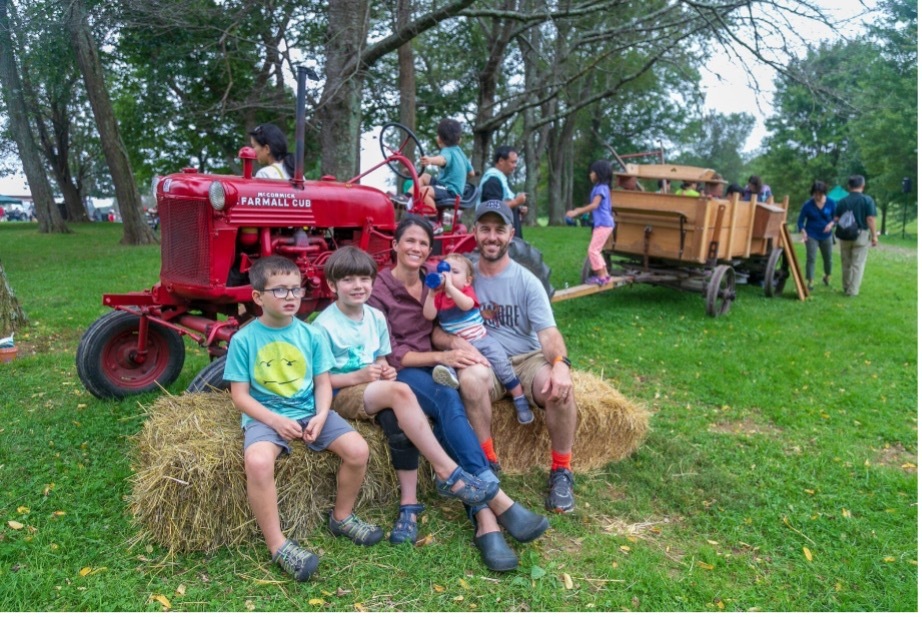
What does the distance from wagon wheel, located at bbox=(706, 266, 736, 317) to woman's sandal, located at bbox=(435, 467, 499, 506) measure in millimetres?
5755

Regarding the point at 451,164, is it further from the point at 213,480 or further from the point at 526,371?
the point at 213,480

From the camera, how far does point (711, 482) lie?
3895 mm

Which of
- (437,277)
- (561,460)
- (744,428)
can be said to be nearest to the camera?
(437,277)

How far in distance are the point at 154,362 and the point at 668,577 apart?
3.50 m

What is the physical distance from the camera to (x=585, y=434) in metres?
4.04

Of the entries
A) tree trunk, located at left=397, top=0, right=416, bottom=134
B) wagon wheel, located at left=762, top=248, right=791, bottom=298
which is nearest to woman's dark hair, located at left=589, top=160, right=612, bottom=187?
wagon wheel, located at left=762, top=248, right=791, bottom=298

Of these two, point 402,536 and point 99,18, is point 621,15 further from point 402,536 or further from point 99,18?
point 402,536

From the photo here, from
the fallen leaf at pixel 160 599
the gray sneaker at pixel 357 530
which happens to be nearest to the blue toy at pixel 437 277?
the gray sneaker at pixel 357 530

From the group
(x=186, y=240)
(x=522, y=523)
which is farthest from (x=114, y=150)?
(x=522, y=523)

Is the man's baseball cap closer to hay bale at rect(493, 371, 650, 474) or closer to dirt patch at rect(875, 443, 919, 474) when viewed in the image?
hay bale at rect(493, 371, 650, 474)

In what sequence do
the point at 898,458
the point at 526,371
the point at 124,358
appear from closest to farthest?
the point at 526,371 → the point at 898,458 → the point at 124,358

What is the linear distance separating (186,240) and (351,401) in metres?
1.65

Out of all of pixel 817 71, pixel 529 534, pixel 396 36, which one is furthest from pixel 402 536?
pixel 817 71

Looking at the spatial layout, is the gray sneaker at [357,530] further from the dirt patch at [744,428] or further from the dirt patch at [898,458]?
the dirt patch at [898,458]
